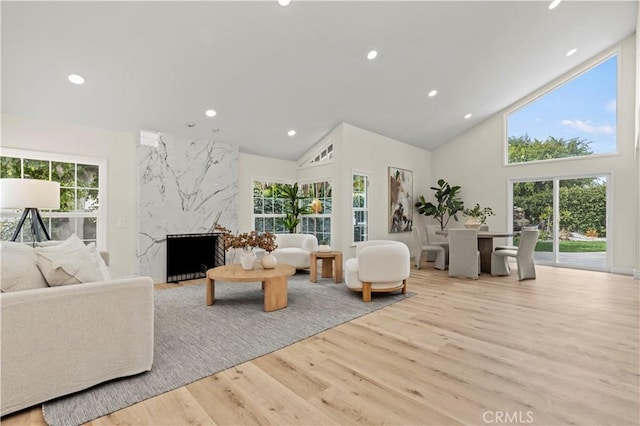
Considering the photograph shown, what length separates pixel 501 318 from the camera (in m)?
3.26

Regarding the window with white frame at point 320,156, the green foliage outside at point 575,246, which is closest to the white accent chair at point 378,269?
the window with white frame at point 320,156

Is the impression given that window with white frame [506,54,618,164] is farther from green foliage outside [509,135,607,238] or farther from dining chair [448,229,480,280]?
dining chair [448,229,480,280]

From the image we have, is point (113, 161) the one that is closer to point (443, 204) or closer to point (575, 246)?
point (443, 204)

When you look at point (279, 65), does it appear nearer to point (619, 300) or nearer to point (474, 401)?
point (474, 401)

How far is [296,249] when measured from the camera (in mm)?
5547

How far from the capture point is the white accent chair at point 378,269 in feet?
12.6

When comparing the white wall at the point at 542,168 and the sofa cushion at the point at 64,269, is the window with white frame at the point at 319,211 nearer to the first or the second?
the white wall at the point at 542,168

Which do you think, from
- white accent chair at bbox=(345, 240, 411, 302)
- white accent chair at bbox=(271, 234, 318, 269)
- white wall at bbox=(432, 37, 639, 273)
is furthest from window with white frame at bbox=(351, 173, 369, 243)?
white wall at bbox=(432, 37, 639, 273)

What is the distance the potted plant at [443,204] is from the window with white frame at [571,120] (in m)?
1.48

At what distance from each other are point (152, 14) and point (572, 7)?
5658 millimetres

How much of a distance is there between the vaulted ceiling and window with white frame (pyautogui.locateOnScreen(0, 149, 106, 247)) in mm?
605

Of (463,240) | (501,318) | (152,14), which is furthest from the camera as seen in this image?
(463,240)

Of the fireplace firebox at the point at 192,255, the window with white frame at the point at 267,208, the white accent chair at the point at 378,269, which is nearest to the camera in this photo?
the white accent chair at the point at 378,269

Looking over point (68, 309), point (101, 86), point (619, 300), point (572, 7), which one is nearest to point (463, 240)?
point (619, 300)
